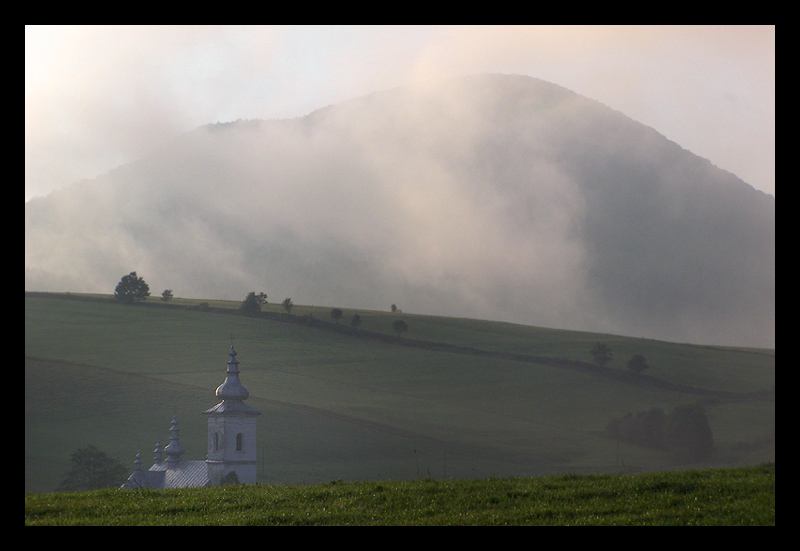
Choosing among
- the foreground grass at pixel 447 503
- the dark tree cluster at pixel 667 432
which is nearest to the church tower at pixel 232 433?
the dark tree cluster at pixel 667 432

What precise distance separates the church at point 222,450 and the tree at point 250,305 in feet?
21.9

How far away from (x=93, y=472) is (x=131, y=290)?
54.0 feet

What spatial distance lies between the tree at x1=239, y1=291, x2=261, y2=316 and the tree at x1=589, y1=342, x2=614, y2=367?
30.1 meters

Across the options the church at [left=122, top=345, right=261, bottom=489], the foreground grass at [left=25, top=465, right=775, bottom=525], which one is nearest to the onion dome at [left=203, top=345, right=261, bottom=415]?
the church at [left=122, top=345, right=261, bottom=489]

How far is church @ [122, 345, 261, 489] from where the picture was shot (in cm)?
4375

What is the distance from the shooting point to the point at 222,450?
4384 cm

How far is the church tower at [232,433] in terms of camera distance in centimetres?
4369

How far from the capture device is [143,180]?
74000mm

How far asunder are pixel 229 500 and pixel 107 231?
224 ft

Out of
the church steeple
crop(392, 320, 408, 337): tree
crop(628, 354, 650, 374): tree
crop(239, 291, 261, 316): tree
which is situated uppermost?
crop(239, 291, 261, 316): tree

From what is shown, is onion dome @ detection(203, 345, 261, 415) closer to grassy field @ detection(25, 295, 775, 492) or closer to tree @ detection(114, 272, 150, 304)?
grassy field @ detection(25, 295, 775, 492)

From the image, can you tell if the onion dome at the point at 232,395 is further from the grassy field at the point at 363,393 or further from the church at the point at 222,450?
the grassy field at the point at 363,393

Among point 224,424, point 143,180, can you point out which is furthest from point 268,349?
point 143,180

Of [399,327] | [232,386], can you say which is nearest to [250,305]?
[232,386]
